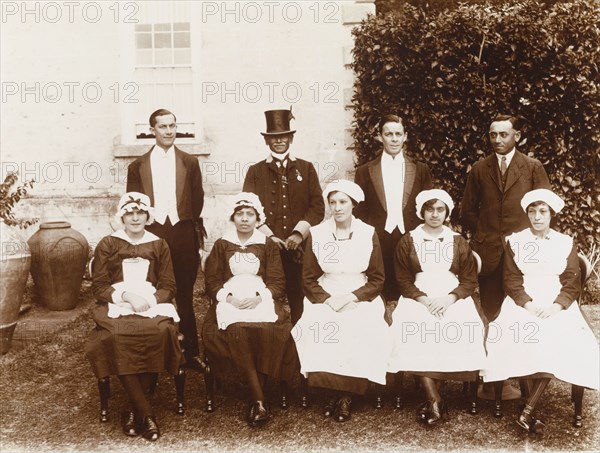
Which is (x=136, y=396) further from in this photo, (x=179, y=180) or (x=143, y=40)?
(x=143, y=40)

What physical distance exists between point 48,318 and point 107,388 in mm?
2442

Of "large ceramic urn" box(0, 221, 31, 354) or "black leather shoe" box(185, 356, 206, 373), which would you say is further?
"large ceramic urn" box(0, 221, 31, 354)

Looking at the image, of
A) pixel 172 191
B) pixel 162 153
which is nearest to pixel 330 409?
pixel 172 191

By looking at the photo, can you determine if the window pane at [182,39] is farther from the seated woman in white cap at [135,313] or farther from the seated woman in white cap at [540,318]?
the seated woman in white cap at [540,318]

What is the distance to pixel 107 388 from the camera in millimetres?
4172

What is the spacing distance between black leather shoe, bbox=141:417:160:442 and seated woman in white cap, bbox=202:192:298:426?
0.53 metres

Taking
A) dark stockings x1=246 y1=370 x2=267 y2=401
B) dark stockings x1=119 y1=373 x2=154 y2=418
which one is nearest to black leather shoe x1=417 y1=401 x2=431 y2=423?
dark stockings x1=246 y1=370 x2=267 y2=401

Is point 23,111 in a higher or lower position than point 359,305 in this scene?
higher

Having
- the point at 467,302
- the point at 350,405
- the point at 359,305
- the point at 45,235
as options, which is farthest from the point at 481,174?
the point at 45,235

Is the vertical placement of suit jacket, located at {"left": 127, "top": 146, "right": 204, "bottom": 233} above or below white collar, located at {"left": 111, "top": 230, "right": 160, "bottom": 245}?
above

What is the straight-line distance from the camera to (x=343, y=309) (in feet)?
14.1

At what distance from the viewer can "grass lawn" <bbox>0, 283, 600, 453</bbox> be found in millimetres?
3777

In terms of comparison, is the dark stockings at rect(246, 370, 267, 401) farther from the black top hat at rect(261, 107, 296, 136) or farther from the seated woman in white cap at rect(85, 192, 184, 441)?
the black top hat at rect(261, 107, 296, 136)

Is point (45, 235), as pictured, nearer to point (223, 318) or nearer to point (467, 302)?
point (223, 318)
